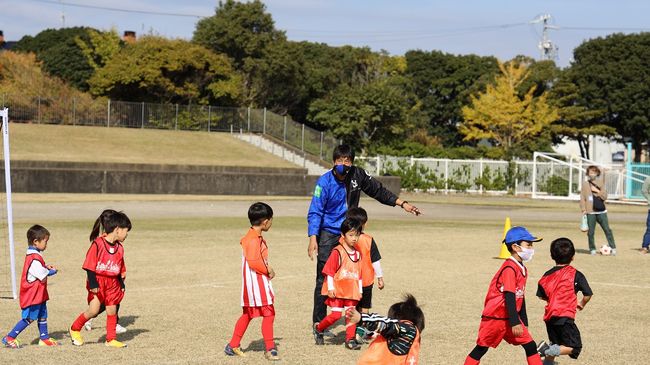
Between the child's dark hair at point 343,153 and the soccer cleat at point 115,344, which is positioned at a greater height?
the child's dark hair at point 343,153

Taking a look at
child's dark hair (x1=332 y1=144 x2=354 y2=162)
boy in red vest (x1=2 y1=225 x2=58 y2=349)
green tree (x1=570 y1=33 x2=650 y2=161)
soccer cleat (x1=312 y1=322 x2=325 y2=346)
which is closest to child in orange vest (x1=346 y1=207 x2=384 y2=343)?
soccer cleat (x1=312 y1=322 x2=325 y2=346)

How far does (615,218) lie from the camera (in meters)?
34.1

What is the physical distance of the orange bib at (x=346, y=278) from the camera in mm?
9203

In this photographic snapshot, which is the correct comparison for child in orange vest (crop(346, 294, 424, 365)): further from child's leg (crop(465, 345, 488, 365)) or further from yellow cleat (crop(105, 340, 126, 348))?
yellow cleat (crop(105, 340, 126, 348))

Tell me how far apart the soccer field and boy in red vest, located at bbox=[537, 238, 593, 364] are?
98cm

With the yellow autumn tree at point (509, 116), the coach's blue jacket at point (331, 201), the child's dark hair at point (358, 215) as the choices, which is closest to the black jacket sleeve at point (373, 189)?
the coach's blue jacket at point (331, 201)

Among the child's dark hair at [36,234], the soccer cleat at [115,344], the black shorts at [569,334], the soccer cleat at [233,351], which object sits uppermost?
the child's dark hair at [36,234]

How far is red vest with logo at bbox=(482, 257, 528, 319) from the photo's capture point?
751 centimetres

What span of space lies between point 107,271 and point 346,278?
7.33 feet

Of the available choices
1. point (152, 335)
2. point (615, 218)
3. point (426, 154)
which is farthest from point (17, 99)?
point (152, 335)

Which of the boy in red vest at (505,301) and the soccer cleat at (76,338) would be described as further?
the soccer cleat at (76,338)

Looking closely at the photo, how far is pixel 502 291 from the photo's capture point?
7.54m

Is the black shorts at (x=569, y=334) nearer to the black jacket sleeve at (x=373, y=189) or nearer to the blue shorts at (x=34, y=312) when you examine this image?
the black jacket sleeve at (x=373, y=189)

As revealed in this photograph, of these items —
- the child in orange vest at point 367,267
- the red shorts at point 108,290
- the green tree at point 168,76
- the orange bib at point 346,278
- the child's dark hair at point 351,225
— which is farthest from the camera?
the green tree at point 168,76
